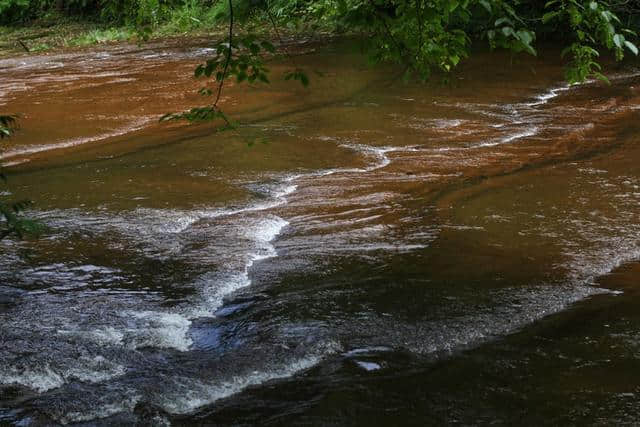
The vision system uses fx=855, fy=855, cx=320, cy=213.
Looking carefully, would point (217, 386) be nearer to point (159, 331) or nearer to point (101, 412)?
point (101, 412)

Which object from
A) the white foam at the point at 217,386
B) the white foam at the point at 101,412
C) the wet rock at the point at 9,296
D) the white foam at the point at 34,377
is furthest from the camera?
the wet rock at the point at 9,296

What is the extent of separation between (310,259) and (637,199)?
9.20 ft

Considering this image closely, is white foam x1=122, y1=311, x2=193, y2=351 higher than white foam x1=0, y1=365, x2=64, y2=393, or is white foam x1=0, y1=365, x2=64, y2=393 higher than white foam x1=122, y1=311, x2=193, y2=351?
white foam x1=0, y1=365, x2=64, y2=393

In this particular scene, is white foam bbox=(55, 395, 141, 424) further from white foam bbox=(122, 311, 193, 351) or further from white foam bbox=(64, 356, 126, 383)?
white foam bbox=(122, 311, 193, 351)

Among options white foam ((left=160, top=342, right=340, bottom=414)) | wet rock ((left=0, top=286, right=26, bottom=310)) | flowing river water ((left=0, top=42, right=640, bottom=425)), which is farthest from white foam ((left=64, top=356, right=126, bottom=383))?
wet rock ((left=0, top=286, right=26, bottom=310))

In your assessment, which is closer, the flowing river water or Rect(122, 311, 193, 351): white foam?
the flowing river water

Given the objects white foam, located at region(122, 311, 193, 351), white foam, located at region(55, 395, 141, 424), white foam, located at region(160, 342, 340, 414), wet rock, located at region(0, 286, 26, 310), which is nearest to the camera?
white foam, located at region(55, 395, 141, 424)

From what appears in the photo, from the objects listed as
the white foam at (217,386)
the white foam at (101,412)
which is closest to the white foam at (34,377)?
the white foam at (101,412)

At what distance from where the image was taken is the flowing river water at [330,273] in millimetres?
3830

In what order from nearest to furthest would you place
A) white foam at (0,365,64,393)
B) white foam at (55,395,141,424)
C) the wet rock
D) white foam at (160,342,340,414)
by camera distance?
white foam at (55,395,141,424) → white foam at (160,342,340,414) → white foam at (0,365,64,393) → the wet rock

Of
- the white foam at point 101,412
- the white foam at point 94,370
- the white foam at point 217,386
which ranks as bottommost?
the white foam at point 217,386

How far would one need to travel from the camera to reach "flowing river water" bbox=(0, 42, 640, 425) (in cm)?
383

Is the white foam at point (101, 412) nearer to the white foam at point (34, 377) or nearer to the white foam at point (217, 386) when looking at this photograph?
the white foam at point (217, 386)

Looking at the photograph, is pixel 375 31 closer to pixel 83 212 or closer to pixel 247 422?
pixel 247 422
